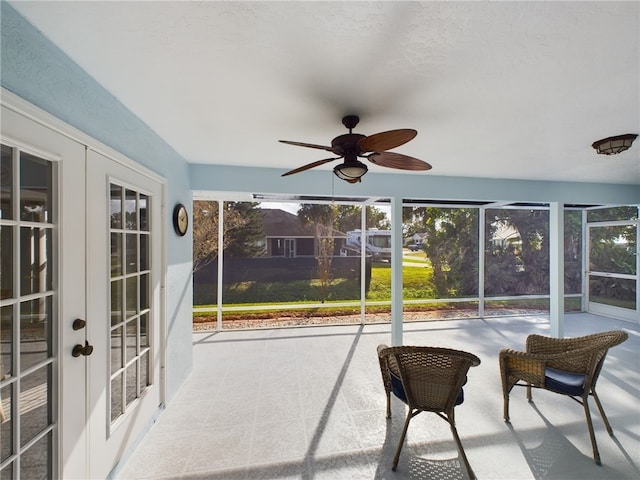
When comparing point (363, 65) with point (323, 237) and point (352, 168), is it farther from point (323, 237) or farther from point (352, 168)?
point (323, 237)

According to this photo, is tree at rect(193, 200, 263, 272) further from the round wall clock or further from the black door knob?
the black door knob

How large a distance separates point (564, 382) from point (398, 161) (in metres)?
2.20

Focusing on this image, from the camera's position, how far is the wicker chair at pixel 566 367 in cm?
205

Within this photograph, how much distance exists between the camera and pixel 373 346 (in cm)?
405

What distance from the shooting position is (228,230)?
563cm

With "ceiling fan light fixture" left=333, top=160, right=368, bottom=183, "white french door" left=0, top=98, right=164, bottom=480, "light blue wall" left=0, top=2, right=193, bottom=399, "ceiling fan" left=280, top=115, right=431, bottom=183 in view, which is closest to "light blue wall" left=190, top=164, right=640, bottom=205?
"light blue wall" left=0, top=2, right=193, bottom=399

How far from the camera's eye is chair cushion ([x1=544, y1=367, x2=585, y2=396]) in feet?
6.82

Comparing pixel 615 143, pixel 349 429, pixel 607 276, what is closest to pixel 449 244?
pixel 607 276

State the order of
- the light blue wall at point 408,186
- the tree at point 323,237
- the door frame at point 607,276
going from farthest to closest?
the tree at point 323,237, the door frame at point 607,276, the light blue wall at point 408,186

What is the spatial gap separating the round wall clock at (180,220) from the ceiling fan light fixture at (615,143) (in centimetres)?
393

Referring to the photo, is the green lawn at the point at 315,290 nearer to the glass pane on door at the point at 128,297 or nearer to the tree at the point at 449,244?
the tree at the point at 449,244

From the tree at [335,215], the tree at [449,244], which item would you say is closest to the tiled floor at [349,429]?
the tree at [449,244]

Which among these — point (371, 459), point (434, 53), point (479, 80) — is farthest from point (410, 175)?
point (371, 459)

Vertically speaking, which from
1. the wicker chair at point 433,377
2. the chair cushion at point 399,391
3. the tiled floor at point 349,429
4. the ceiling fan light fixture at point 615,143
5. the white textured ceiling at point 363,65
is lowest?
the tiled floor at point 349,429
